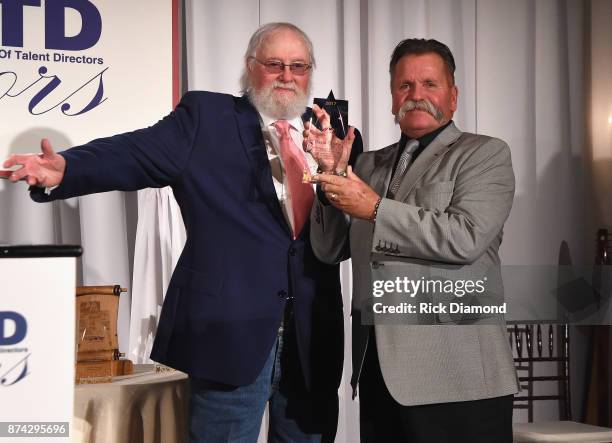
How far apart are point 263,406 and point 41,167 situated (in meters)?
0.94

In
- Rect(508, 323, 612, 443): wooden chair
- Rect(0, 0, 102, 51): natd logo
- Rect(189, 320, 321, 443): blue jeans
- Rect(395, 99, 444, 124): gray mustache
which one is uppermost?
Rect(0, 0, 102, 51): natd logo

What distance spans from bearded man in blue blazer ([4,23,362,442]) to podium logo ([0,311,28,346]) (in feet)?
1.60

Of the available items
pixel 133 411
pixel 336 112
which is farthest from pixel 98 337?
pixel 336 112

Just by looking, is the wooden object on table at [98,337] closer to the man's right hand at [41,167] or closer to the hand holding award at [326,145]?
the man's right hand at [41,167]

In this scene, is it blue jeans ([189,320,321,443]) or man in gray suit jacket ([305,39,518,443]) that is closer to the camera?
man in gray suit jacket ([305,39,518,443])

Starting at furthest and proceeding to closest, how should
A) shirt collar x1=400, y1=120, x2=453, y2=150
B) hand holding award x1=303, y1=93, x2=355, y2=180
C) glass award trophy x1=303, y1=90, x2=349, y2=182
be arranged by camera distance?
glass award trophy x1=303, y1=90, x2=349, y2=182 < shirt collar x1=400, y1=120, x2=453, y2=150 < hand holding award x1=303, y1=93, x2=355, y2=180

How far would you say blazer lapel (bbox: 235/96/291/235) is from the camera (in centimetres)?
246

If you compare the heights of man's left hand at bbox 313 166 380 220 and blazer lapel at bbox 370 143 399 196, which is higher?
blazer lapel at bbox 370 143 399 196

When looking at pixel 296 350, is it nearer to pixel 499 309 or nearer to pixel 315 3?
pixel 499 309

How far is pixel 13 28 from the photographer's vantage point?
3.67m

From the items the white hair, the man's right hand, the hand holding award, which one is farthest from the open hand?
the man's right hand

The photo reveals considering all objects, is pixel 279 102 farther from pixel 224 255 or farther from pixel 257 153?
pixel 224 255

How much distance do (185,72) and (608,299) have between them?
2641mm

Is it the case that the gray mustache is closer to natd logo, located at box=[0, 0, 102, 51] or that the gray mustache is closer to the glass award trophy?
the glass award trophy
